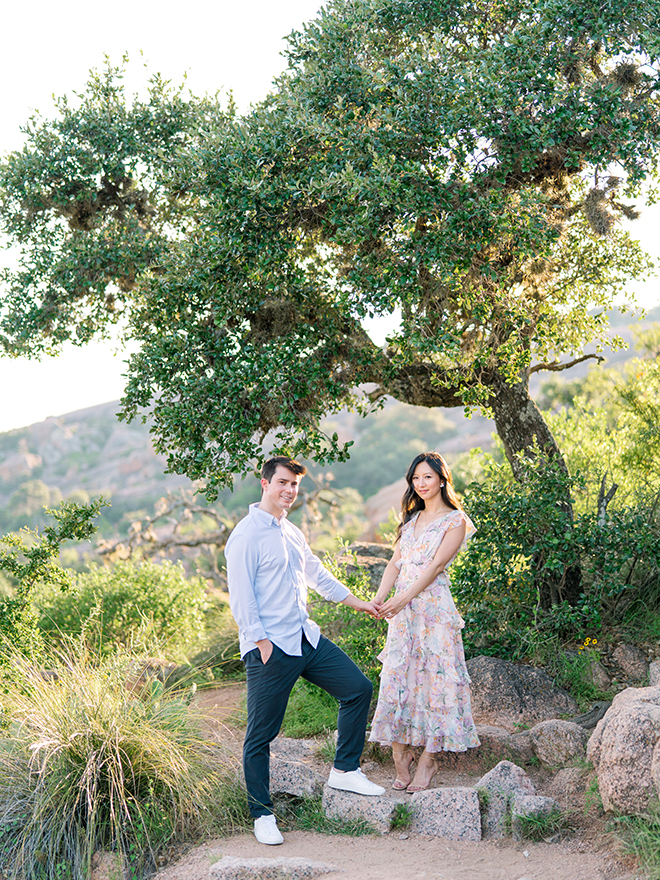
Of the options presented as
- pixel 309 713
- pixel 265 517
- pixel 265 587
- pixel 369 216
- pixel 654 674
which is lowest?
pixel 309 713

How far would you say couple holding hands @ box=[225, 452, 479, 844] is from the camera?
3971 millimetres

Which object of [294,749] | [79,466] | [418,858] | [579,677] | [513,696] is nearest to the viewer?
[418,858]

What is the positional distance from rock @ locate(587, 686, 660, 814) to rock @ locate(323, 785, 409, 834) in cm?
114

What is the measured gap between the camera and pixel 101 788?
4.15 meters

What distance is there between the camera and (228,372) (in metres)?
5.55

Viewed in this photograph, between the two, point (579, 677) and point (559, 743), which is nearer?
point (559, 743)

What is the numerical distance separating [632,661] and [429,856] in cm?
306

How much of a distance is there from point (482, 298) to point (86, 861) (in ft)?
15.0

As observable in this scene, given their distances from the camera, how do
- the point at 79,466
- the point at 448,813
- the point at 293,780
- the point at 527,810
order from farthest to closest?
the point at 79,466 < the point at 293,780 < the point at 448,813 < the point at 527,810

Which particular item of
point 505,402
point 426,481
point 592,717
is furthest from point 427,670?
point 505,402

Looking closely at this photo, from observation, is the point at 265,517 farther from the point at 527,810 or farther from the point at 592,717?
the point at 592,717

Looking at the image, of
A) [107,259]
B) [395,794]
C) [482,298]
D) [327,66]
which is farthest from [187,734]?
[327,66]

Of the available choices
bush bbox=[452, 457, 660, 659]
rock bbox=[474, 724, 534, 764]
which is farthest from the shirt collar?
bush bbox=[452, 457, 660, 659]

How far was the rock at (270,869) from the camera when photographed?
3.48 metres
